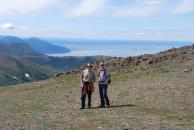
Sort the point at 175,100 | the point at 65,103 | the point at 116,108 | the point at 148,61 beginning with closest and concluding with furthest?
1. the point at 116,108
2. the point at 175,100
3. the point at 65,103
4. the point at 148,61

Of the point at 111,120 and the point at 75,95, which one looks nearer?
the point at 111,120

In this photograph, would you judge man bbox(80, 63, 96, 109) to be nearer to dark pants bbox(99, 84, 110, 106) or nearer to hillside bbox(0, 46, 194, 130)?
dark pants bbox(99, 84, 110, 106)

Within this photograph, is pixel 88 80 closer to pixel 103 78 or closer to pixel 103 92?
pixel 103 78

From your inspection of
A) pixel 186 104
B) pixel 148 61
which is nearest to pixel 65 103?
pixel 186 104

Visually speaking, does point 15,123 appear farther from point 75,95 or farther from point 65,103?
point 75,95

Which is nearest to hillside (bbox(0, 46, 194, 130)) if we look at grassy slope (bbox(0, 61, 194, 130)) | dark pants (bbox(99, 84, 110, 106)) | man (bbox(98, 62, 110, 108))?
grassy slope (bbox(0, 61, 194, 130))

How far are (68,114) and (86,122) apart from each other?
3693mm

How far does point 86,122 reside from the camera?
25.8m

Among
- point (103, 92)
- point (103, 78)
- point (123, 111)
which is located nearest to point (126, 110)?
point (123, 111)

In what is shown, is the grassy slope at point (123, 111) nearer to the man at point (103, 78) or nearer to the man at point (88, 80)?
the man at point (103, 78)

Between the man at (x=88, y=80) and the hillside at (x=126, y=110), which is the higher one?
the man at (x=88, y=80)

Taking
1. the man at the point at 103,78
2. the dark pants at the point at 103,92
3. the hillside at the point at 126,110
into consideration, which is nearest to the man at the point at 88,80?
the man at the point at 103,78

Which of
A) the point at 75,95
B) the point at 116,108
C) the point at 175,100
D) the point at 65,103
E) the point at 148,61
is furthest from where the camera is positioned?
the point at 148,61

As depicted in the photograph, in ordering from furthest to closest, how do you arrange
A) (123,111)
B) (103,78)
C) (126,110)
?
(103,78), (126,110), (123,111)
